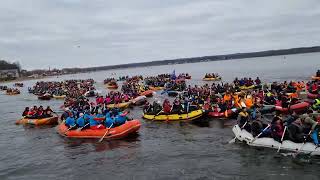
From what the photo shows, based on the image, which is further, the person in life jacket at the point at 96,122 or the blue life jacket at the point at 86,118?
the blue life jacket at the point at 86,118

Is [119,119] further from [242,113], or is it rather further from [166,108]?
[242,113]

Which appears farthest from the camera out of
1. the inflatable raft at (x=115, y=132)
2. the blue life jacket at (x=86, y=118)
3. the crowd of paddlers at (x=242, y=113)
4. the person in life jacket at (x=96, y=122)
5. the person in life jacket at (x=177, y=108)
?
the person in life jacket at (x=177, y=108)

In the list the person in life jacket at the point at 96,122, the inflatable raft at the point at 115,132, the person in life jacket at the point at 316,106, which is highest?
the person in life jacket at the point at 316,106

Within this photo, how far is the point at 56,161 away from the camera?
68.7 feet

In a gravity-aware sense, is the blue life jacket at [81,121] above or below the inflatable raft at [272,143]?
above

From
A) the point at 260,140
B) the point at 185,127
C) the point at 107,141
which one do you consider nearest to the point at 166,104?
the point at 185,127

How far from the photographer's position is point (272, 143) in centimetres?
1836

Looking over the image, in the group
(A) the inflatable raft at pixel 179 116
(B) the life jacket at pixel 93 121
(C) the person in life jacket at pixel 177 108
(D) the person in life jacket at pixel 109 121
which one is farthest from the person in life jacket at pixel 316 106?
(B) the life jacket at pixel 93 121

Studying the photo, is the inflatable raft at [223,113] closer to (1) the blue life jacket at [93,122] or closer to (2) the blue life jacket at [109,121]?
(2) the blue life jacket at [109,121]

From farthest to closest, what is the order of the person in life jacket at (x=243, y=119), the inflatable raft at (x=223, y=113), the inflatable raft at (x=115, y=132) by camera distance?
the inflatable raft at (x=223, y=113) → the inflatable raft at (x=115, y=132) → the person in life jacket at (x=243, y=119)

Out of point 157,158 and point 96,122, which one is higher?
point 96,122

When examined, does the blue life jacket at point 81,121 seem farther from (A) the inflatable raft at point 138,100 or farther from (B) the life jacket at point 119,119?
(A) the inflatable raft at point 138,100

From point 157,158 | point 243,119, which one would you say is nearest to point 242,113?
point 243,119

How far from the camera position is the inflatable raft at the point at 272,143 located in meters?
16.8
